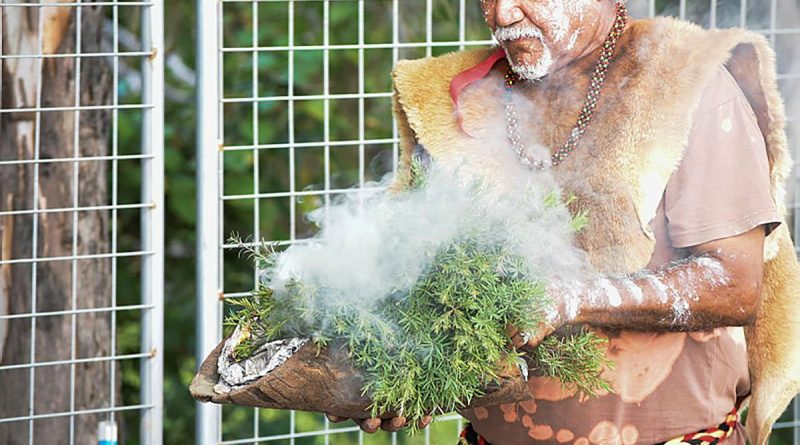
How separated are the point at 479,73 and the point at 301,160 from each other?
2.17 metres

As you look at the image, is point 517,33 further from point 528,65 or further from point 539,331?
point 539,331

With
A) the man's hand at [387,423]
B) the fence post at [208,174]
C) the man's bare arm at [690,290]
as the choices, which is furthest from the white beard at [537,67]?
the fence post at [208,174]

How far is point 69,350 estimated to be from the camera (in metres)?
3.06

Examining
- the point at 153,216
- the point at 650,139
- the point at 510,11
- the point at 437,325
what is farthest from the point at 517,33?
the point at 153,216

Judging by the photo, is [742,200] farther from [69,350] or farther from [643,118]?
[69,350]

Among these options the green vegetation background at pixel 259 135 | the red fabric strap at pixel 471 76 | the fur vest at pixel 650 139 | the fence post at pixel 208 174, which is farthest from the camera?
the green vegetation background at pixel 259 135

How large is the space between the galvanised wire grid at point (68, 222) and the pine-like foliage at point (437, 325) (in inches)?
35.7

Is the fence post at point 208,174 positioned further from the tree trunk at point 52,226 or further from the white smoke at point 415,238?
the white smoke at point 415,238

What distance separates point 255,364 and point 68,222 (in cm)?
138

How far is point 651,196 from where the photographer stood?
1986 mm

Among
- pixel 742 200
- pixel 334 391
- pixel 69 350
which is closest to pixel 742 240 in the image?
pixel 742 200

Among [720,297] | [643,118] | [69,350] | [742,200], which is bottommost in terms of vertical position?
[69,350]

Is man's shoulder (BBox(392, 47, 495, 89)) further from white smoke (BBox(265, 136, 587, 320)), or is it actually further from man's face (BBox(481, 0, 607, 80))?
white smoke (BBox(265, 136, 587, 320))

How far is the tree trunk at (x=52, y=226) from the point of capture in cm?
283
